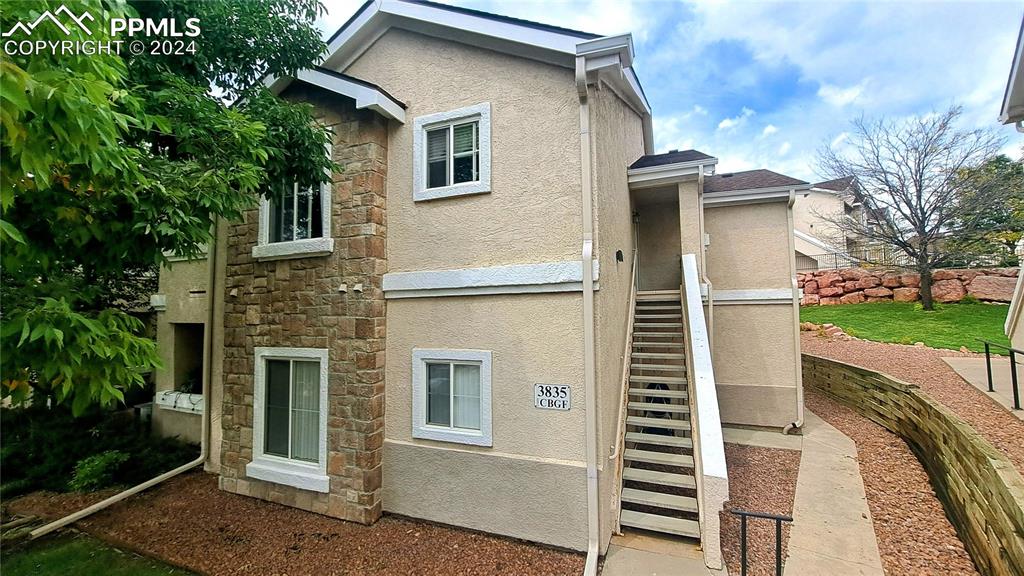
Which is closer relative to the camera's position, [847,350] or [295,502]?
[295,502]

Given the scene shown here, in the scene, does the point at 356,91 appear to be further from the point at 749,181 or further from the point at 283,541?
the point at 749,181

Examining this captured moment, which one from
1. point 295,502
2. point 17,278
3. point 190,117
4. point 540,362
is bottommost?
point 295,502

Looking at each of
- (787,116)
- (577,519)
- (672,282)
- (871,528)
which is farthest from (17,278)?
(787,116)

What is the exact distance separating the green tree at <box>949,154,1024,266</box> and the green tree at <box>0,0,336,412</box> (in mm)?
23355

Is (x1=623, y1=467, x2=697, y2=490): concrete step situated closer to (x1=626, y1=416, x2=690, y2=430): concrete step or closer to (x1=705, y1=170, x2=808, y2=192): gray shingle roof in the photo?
(x1=626, y1=416, x2=690, y2=430): concrete step

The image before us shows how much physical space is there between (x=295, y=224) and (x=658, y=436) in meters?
6.80

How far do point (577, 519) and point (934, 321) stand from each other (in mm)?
18480

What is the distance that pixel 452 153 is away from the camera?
6254 mm

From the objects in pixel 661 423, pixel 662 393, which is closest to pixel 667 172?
pixel 662 393

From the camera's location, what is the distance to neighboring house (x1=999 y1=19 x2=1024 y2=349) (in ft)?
21.3

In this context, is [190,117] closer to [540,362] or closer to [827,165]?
[540,362]

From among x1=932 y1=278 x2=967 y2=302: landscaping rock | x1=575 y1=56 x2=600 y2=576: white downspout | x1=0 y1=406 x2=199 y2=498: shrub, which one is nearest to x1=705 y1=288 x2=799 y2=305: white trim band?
x1=575 y1=56 x2=600 y2=576: white downspout

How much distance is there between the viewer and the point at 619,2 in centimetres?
666

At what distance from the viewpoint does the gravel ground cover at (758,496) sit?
5.03 metres
